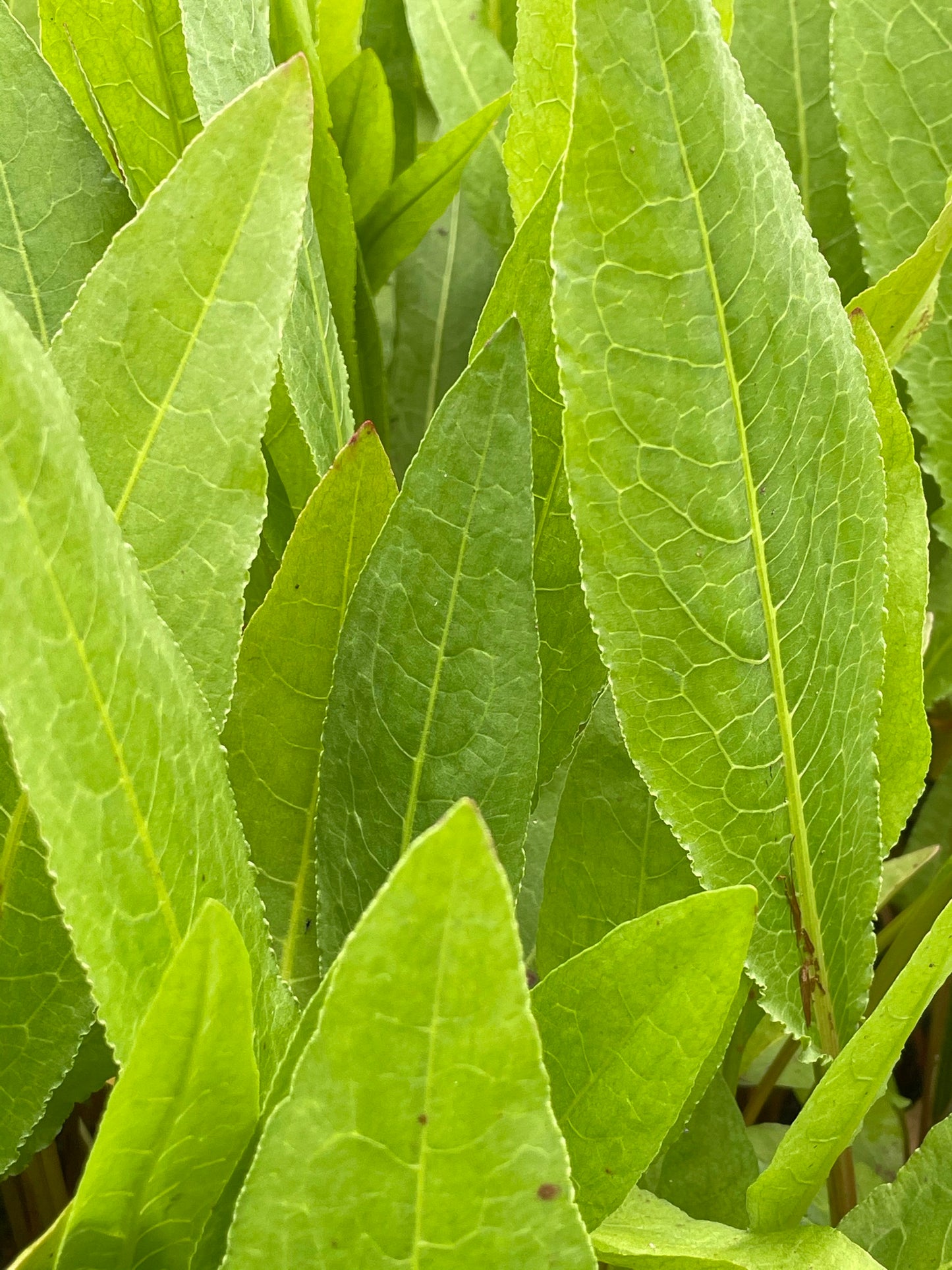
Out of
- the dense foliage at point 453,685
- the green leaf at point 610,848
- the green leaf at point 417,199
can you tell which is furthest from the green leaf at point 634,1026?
the green leaf at point 417,199

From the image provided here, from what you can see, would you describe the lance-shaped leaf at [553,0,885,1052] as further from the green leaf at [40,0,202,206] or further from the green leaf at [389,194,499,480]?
the green leaf at [389,194,499,480]

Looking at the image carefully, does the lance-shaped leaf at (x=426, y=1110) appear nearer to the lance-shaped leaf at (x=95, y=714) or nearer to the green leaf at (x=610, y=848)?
the lance-shaped leaf at (x=95, y=714)

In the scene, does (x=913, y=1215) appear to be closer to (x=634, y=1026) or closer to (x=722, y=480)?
(x=634, y=1026)

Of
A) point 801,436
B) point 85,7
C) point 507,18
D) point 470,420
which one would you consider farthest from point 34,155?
point 507,18

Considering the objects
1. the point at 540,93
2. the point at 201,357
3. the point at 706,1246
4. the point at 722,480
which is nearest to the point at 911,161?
the point at 540,93

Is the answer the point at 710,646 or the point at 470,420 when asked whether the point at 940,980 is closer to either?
the point at 710,646

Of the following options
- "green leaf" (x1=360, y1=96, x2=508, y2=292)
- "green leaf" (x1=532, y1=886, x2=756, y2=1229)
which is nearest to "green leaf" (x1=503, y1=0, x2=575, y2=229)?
"green leaf" (x1=360, y1=96, x2=508, y2=292)
